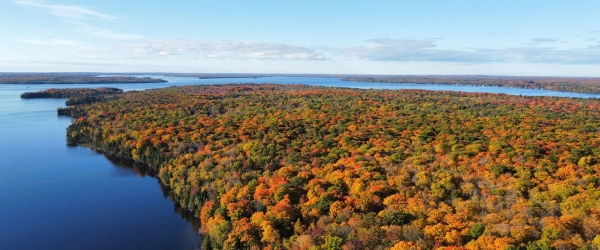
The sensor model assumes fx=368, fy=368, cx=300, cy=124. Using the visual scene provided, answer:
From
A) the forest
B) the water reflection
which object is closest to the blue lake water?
the water reflection

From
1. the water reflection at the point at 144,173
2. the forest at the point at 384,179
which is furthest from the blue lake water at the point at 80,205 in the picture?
the forest at the point at 384,179

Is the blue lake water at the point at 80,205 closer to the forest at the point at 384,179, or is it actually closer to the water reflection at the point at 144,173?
the water reflection at the point at 144,173

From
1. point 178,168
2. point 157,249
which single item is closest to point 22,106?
point 178,168

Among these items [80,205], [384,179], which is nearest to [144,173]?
[80,205]

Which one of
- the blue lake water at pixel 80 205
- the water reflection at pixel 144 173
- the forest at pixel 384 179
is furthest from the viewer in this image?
the water reflection at pixel 144 173

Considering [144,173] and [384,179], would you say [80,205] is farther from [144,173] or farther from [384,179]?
[384,179]

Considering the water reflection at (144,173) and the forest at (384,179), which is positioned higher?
the forest at (384,179)

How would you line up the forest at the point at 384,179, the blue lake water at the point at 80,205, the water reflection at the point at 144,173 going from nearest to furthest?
1. the forest at the point at 384,179
2. the blue lake water at the point at 80,205
3. the water reflection at the point at 144,173

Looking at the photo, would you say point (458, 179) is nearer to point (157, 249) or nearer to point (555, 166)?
point (555, 166)
